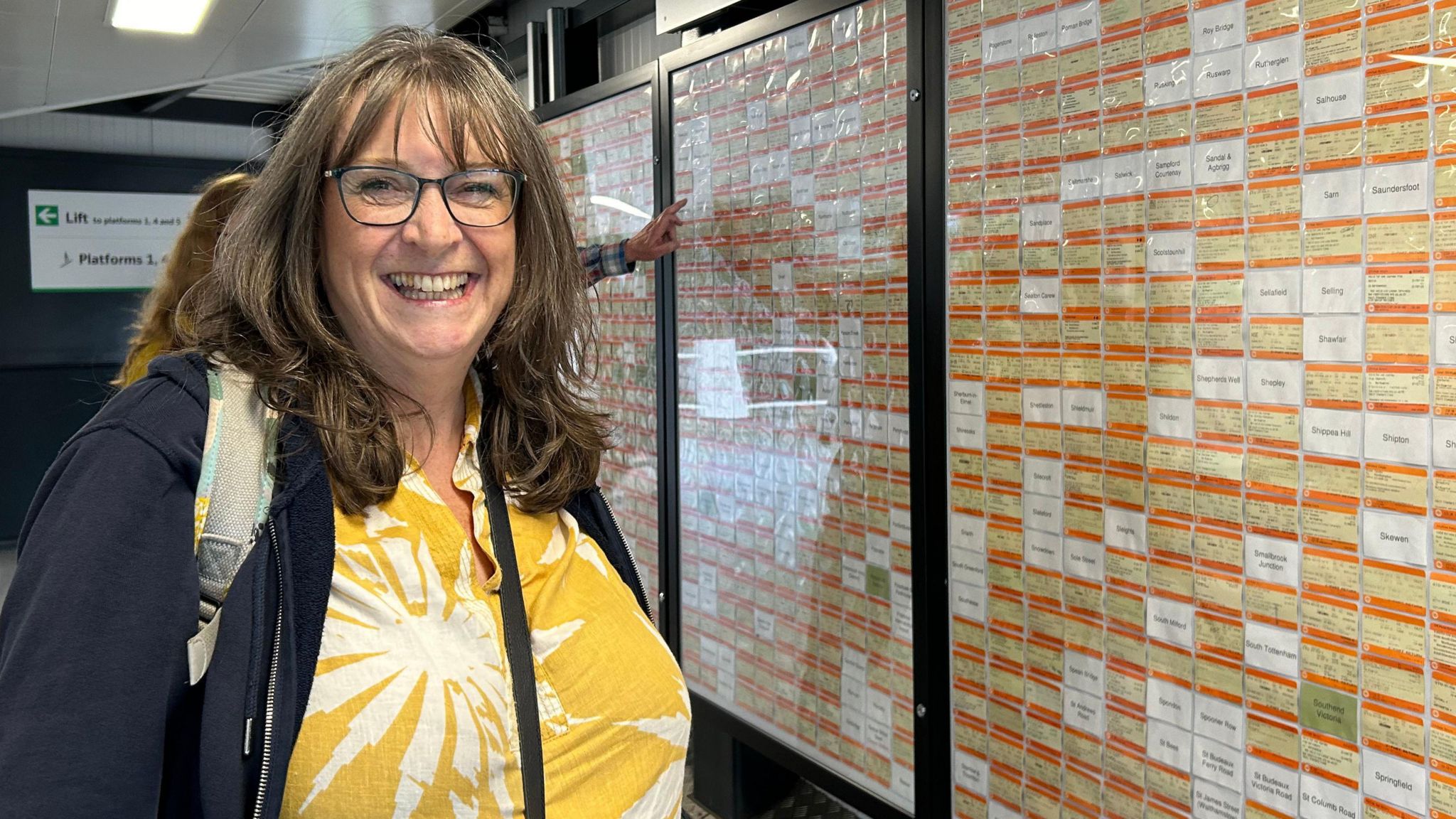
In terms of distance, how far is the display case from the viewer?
132 cm

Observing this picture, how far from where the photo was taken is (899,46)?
2.06m

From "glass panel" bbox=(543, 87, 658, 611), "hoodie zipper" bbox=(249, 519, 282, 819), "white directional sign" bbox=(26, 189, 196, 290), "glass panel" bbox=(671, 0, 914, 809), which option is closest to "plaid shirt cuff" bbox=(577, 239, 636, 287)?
"glass panel" bbox=(543, 87, 658, 611)

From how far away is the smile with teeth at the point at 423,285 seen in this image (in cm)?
114

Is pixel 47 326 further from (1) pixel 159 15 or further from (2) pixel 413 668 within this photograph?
(2) pixel 413 668

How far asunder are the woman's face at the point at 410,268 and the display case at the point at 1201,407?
3.32 ft

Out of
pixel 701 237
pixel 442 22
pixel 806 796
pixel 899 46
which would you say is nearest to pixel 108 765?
pixel 899 46

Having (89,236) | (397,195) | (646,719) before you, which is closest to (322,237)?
(397,195)

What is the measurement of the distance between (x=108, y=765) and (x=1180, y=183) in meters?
1.51

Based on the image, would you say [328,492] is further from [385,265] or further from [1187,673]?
[1187,673]

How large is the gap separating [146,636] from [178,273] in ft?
5.34

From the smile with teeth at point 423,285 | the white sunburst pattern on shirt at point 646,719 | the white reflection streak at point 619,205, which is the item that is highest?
the white reflection streak at point 619,205

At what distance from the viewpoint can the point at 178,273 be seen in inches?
88.6

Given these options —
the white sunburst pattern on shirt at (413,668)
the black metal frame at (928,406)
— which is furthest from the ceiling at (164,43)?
the white sunburst pattern on shirt at (413,668)

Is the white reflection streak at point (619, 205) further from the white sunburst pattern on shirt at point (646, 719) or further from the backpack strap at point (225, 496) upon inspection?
the backpack strap at point (225, 496)
